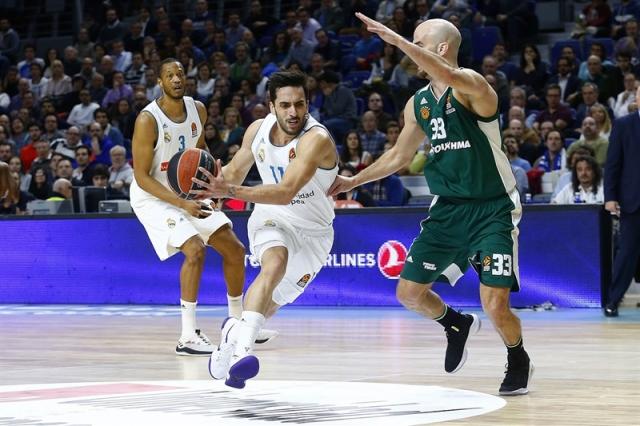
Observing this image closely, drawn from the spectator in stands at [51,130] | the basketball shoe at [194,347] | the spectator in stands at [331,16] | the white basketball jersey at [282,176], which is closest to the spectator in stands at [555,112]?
the spectator in stands at [331,16]

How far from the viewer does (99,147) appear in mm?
17078

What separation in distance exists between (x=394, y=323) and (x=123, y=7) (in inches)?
583

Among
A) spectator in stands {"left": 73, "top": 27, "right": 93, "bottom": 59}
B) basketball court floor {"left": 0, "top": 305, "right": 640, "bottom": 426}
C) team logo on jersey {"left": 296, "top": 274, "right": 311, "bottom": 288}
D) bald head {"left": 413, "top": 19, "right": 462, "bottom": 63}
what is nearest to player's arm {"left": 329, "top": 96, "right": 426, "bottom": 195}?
bald head {"left": 413, "top": 19, "right": 462, "bottom": 63}

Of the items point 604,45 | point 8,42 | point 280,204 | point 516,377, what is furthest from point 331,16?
point 516,377

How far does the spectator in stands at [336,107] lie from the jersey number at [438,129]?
9.61m

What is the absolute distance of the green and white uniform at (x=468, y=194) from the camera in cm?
588

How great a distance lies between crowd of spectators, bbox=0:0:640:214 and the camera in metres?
13.8

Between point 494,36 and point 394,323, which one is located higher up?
point 494,36

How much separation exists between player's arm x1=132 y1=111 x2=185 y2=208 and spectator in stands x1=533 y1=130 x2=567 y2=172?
19.8ft

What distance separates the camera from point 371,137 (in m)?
14.7

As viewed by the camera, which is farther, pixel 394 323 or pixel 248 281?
pixel 248 281

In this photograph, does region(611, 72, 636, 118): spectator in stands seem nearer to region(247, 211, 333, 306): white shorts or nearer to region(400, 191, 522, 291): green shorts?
region(247, 211, 333, 306): white shorts

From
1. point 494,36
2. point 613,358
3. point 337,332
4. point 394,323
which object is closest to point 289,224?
point 613,358

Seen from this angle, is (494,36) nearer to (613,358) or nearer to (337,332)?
(337,332)
